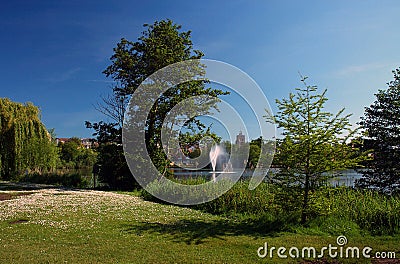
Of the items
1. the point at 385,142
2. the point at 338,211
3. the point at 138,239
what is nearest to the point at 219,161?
the point at 385,142

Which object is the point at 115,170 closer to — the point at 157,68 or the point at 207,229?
the point at 157,68

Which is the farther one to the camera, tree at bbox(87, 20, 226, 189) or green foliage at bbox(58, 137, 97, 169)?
green foliage at bbox(58, 137, 97, 169)

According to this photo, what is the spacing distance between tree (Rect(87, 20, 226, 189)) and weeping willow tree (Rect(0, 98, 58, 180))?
9273 mm

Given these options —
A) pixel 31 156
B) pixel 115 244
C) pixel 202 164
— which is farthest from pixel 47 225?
pixel 31 156

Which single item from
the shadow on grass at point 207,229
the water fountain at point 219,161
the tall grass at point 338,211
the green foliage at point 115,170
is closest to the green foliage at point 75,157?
the green foliage at point 115,170

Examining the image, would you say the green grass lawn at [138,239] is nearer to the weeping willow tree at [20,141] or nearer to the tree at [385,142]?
the tree at [385,142]

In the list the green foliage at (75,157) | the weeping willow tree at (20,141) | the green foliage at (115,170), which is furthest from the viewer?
the green foliage at (75,157)

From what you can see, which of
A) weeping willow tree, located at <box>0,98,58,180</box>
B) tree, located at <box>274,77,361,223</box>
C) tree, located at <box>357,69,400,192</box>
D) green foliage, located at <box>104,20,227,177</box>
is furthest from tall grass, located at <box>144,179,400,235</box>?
weeping willow tree, located at <box>0,98,58,180</box>

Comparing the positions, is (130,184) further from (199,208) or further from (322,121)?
(322,121)

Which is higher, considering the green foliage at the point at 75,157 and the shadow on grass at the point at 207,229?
the green foliage at the point at 75,157

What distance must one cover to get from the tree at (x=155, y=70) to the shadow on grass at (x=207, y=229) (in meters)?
15.9

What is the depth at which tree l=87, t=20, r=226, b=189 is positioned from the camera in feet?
89.9

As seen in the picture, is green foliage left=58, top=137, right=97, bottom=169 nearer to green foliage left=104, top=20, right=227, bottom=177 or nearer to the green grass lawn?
green foliage left=104, top=20, right=227, bottom=177

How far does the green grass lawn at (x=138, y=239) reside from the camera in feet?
23.4
